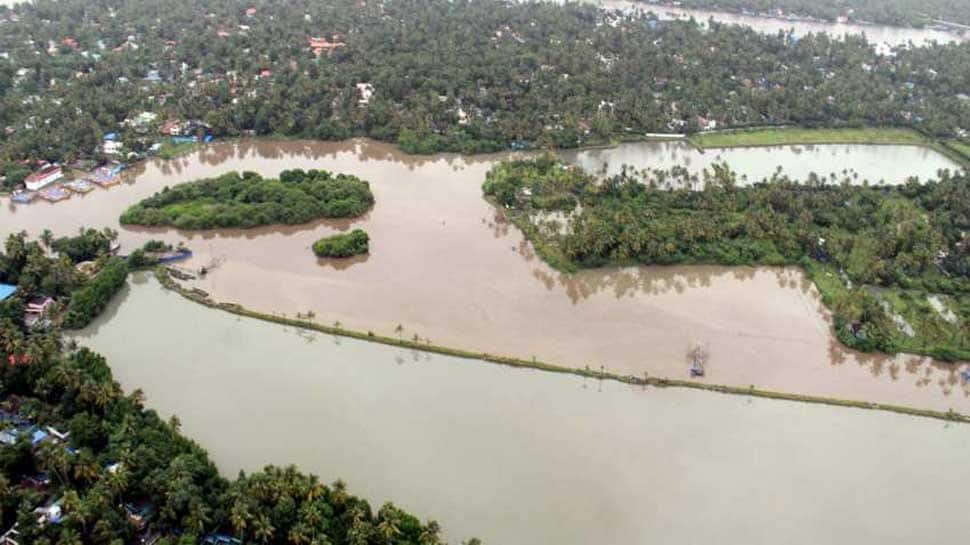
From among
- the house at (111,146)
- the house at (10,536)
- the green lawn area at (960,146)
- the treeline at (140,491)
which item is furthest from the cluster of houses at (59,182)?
the green lawn area at (960,146)

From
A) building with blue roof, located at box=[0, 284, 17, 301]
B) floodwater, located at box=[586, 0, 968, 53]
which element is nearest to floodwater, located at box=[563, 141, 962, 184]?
floodwater, located at box=[586, 0, 968, 53]

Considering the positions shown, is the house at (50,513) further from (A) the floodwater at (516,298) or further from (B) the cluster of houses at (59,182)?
(B) the cluster of houses at (59,182)

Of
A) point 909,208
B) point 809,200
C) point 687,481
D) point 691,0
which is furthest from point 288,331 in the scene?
point 691,0

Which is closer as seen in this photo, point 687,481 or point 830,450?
point 687,481

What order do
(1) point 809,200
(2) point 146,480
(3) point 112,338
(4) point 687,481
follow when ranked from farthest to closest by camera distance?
(1) point 809,200, (3) point 112,338, (4) point 687,481, (2) point 146,480

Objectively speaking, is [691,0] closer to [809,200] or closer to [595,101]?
[595,101]

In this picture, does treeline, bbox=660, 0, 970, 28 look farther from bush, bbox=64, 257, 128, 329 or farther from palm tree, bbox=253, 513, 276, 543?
palm tree, bbox=253, 513, 276, 543

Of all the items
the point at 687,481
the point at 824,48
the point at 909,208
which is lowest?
the point at 687,481
